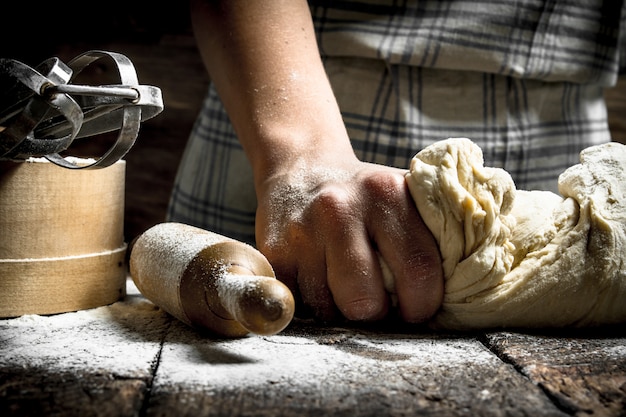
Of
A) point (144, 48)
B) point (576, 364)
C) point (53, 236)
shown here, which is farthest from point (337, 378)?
point (144, 48)

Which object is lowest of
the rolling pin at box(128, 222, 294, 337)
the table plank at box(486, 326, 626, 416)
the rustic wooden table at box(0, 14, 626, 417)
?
the rustic wooden table at box(0, 14, 626, 417)

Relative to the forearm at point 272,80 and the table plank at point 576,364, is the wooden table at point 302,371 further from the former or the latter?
the forearm at point 272,80

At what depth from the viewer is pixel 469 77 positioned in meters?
1.55

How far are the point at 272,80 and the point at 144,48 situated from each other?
1.15 meters

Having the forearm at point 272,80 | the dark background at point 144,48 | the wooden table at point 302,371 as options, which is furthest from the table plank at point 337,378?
the dark background at point 144,48

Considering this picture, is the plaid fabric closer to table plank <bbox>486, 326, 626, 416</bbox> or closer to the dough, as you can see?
the dough

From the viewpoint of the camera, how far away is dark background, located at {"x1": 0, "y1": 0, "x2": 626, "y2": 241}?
215cm

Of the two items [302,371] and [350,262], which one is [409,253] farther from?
[302,371]

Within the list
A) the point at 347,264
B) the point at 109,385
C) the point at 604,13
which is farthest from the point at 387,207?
the point at 604,13

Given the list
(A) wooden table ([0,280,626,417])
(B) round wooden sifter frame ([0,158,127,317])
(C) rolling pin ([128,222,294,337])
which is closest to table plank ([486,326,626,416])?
(A) wooden table ([0,280,626,417])

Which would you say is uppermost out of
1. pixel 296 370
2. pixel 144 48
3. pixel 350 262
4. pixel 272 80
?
pixel 144 48

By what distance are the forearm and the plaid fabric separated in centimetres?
29

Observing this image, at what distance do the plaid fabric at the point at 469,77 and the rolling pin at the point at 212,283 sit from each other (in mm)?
633

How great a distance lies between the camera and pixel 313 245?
101cm
